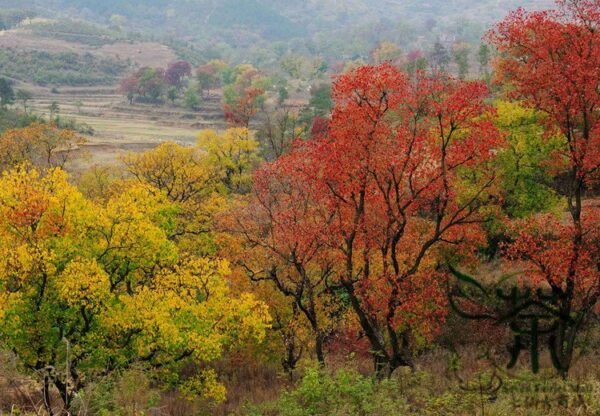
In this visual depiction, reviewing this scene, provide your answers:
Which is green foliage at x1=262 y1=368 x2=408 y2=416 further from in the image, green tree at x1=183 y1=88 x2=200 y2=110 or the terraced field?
green tree at x1=183 y1=88 x2=200 y2=110

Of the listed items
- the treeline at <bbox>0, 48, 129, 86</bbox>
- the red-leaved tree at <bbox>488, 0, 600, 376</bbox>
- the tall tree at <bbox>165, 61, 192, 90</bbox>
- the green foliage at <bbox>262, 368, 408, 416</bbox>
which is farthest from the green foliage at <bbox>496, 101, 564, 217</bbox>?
the treeline at <bbox>0, 48, 129, 86</bbox>

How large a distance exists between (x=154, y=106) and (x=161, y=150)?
119m

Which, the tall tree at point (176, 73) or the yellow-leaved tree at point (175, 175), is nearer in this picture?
the yellow-leaved tree at point (175, 175)

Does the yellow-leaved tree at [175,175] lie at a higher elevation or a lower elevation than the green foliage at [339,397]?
higher

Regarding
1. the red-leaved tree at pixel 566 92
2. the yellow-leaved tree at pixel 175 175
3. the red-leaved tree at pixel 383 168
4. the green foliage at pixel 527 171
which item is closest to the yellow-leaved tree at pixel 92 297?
the red-leaved tree at pixel 383 168

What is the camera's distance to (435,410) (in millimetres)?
15422

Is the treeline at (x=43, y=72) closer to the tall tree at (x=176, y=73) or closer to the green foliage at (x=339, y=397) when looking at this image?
the tall tree at (x=176, y=73)

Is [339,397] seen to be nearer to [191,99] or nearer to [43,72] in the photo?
[191,99]

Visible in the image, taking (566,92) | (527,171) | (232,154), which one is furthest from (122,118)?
(566,92)

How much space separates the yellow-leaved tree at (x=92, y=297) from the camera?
20984 millimetres

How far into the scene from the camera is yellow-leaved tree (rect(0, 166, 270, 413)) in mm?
20984

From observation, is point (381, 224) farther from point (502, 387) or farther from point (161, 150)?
point (161, 150)

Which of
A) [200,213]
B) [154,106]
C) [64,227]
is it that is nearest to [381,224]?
[64,227]

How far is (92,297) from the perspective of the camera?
2091 centimetres
